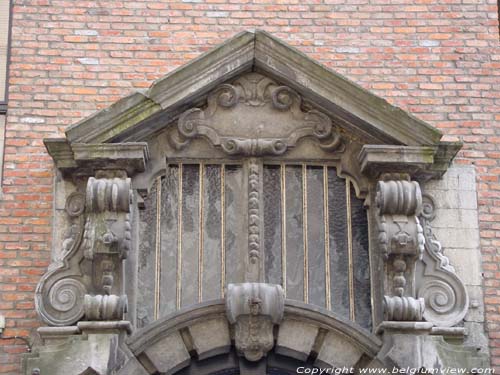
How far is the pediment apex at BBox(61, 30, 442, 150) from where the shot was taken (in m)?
8.77

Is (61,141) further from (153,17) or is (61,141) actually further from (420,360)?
(420,360)

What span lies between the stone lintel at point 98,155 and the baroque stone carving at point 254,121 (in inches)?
16.4

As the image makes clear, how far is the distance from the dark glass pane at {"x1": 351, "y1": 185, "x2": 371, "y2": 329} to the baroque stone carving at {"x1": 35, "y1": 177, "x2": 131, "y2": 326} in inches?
69.4

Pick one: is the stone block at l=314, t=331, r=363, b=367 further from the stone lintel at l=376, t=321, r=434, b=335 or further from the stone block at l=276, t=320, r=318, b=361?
the stone lintel at l=376, t=321, r=434, b=335

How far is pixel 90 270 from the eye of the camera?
8.63 meters

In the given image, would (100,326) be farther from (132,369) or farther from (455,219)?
(455,219)

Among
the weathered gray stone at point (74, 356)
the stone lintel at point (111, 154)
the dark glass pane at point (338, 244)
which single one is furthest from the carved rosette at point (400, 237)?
the weathered gray stone at point (74, 356)

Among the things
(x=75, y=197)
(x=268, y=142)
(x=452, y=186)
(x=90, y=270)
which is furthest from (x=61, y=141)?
(x=452, y=186)

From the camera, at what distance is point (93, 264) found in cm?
858

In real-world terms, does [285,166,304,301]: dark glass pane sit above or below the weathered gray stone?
above

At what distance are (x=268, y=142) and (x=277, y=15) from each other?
138 centimetres

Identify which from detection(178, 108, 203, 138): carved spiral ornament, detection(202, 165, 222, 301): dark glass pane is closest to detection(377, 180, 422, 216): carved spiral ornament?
detection(202, 165, 222, 301): dark glass pane

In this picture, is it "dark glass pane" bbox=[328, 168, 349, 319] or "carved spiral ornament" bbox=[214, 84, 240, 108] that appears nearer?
"dark glass pane" bbox=[328, 168, 349, 319]

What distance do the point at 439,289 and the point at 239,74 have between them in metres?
2.29
